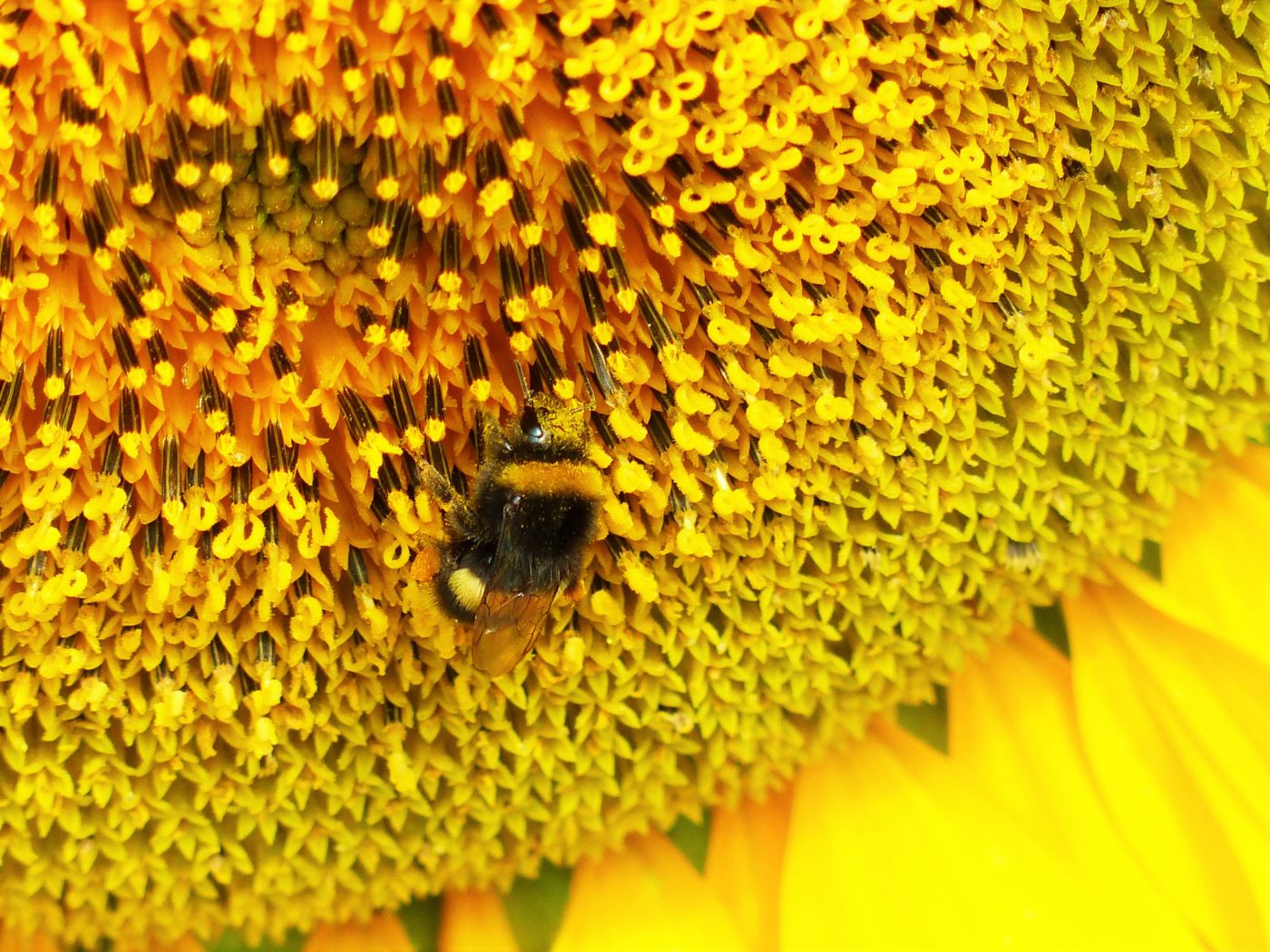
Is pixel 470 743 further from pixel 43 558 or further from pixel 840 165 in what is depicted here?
pixel 840 165

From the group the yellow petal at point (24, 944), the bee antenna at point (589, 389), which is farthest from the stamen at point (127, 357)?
the yellow petal at point (24, 944)

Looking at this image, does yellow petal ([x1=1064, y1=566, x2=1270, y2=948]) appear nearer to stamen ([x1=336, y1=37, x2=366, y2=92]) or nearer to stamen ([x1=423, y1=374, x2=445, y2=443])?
stamen ([x1=423, y1=374, x2=445, y2=443])

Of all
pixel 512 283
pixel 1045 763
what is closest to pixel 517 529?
pixel 512 283

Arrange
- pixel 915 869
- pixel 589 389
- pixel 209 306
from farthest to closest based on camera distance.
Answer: pixel 915 869 → pixel 589 389 → pixel 209 306

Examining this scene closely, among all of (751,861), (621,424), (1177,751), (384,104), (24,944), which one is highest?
(384,104)

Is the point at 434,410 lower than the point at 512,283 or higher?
lower

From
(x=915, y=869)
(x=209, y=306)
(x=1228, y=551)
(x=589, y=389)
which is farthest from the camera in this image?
(x=915, y=869)

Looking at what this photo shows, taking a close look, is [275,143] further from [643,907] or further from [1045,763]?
[1045,763]

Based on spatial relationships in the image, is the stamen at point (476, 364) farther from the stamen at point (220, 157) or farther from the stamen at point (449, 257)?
the stamen at point (220, 157)
